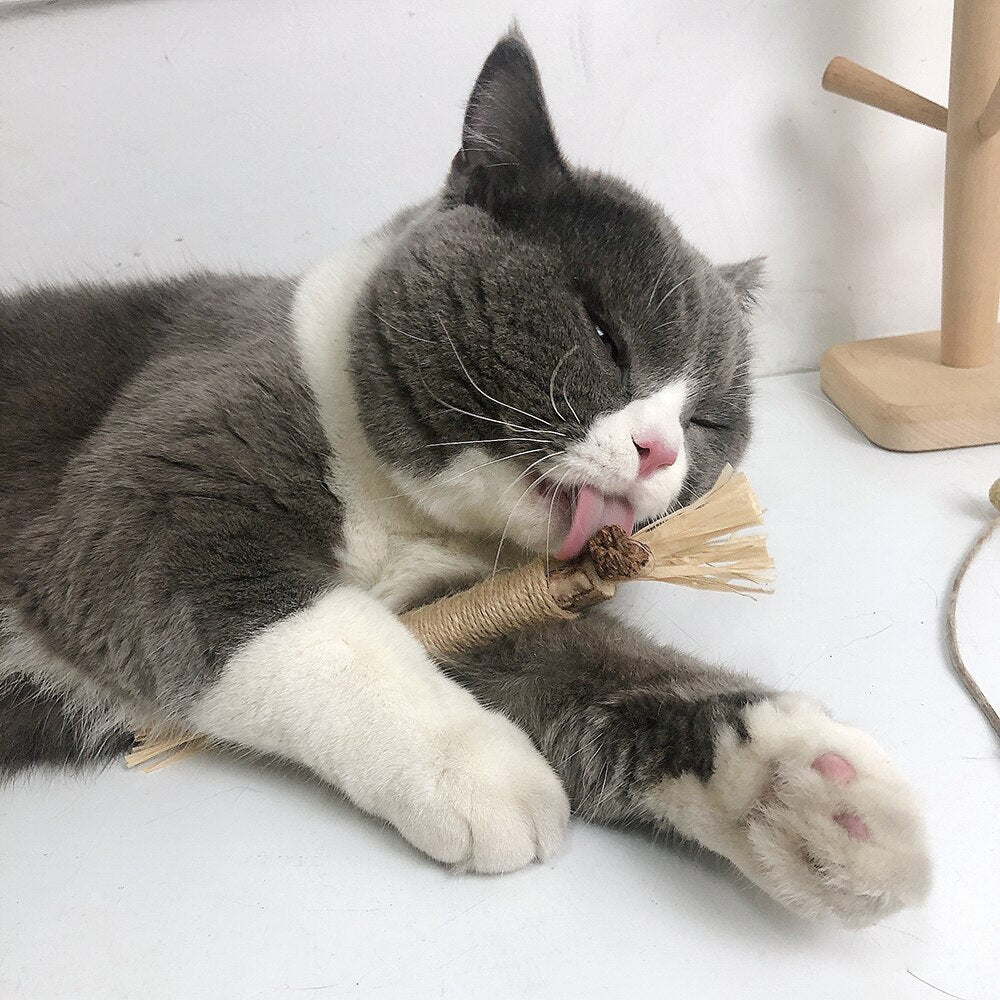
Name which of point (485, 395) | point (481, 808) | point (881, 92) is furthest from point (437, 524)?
point (881, 92)

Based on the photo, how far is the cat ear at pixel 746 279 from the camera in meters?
1.27

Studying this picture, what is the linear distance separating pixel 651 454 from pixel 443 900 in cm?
49

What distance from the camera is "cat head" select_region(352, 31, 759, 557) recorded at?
0.90m

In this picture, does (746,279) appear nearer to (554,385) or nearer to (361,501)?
(554,385)

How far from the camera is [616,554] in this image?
84 centimetres

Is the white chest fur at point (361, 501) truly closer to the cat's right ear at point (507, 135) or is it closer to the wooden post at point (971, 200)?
the cat's right ear at point (507, 135)

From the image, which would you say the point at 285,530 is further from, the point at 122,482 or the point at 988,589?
the point at 988,589

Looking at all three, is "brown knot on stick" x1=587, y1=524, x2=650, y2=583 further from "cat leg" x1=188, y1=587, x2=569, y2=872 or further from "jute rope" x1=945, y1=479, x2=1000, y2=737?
"jute rope" x1=945, y1=479, x2=1000, y2=737

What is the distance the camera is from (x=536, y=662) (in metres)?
0.96

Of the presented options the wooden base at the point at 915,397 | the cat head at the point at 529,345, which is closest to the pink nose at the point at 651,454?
the cat head at the point at 529,345

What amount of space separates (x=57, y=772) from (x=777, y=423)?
140 cm

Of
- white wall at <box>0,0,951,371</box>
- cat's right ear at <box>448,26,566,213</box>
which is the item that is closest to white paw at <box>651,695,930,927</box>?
cat's right ear at <box>448,26,566,213</box>

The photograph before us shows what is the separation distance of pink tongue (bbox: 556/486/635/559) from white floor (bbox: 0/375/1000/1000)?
0.29 m

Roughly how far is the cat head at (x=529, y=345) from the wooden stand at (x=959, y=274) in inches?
26.6
